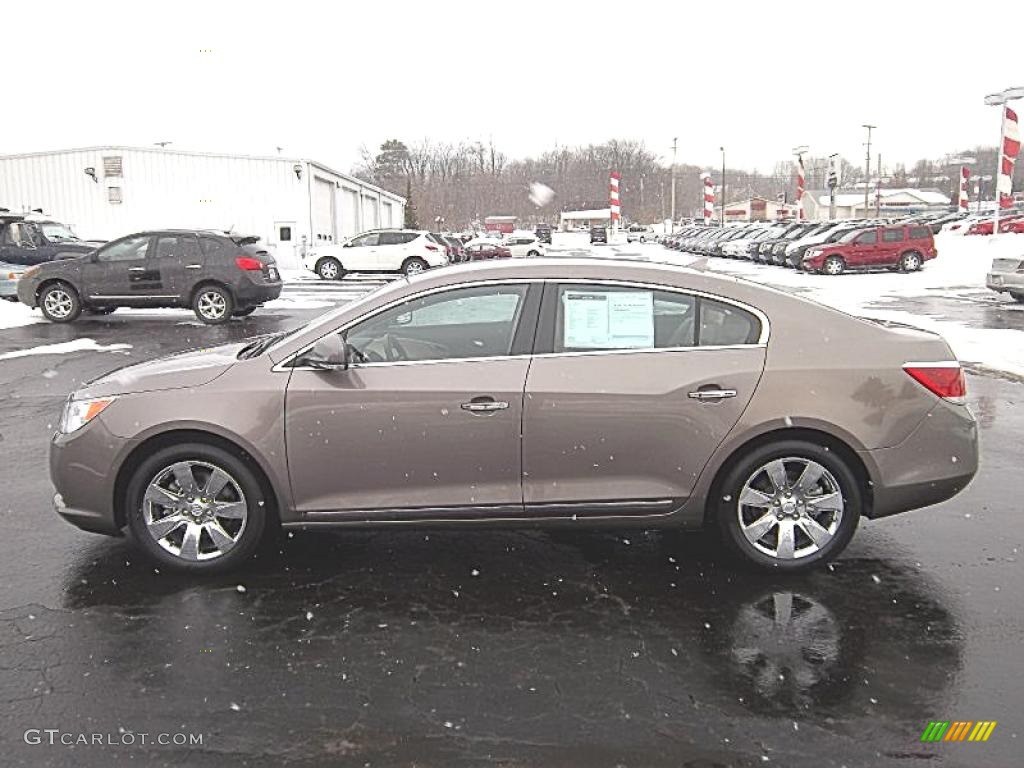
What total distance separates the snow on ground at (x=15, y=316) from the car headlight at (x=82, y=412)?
12.7m

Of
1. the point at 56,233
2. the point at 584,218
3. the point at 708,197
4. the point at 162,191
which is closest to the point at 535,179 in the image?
the point at 584,218

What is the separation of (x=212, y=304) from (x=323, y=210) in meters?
27.8

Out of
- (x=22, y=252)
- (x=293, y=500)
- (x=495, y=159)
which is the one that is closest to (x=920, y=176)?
(x=495, y=159)

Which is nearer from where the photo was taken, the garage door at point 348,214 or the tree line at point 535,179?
the garage door at point 348,214

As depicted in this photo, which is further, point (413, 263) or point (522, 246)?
point (522, 246)

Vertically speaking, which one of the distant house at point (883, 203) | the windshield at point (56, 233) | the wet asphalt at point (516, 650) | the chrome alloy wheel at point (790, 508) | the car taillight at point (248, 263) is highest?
the distant house at point (883, 203)

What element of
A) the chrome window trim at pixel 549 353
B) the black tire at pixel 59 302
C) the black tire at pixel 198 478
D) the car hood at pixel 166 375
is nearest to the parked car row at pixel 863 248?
the black tire at pixel 59 302

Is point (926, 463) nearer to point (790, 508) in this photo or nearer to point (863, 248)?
point (790, 508)

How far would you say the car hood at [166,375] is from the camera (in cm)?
430

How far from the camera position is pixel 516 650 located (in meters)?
3.59

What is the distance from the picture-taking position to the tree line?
10056cm

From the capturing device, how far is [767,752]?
115 inches

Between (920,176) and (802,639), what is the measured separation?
159455 millimetres

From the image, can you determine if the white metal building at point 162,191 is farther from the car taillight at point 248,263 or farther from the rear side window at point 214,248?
the rear side window at point 214,248
